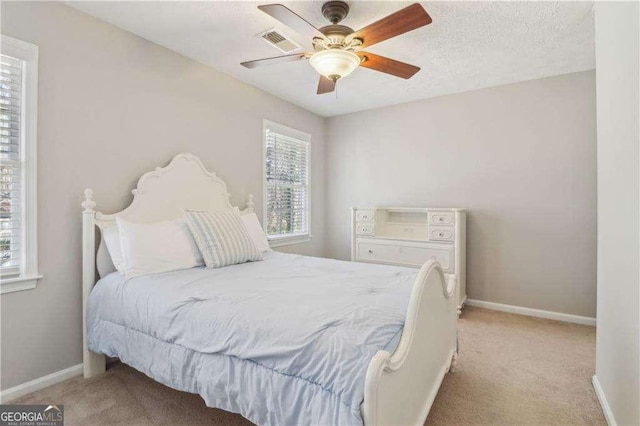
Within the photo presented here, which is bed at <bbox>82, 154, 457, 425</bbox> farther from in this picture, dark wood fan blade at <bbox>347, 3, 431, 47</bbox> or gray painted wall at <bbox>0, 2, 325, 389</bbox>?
dark wood fan blade at <bbox>347, 3, 431, 47</bbox>

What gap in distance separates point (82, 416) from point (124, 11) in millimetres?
2489

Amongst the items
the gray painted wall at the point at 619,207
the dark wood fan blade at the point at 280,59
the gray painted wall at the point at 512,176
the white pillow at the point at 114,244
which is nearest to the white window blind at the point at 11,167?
the white pillow at the point at 114,244

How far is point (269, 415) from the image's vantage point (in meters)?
1.32

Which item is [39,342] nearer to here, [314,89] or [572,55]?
[314,89]

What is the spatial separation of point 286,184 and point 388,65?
2.18 m

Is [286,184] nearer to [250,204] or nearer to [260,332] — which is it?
[250,204]

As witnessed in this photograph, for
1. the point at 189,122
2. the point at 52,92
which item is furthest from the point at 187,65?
the point at 52,92

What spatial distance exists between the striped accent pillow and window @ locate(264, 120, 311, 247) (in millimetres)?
1133

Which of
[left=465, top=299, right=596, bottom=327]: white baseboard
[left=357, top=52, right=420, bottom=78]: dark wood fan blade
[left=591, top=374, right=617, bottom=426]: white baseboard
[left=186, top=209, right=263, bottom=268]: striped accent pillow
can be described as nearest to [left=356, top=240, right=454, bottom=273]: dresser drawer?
[left=465, top=299, right=596, bottom=327]: white baseboard

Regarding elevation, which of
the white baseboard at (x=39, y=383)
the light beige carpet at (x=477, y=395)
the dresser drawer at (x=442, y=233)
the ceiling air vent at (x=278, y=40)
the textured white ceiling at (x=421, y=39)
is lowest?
the light beige carpet at (x=477, y=395)

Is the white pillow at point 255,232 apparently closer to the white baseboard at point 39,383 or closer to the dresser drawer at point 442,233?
the white baseboard at point 39,383

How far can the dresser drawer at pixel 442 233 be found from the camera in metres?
3.34

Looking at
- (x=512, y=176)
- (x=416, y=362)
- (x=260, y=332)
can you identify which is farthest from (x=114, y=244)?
(x=512, y=176)

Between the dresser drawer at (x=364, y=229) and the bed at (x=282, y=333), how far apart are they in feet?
4.90
